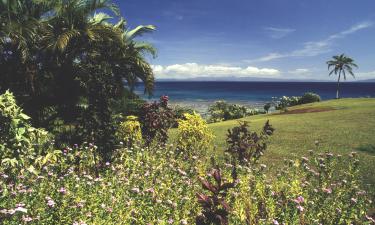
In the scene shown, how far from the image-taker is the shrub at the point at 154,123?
13.3 m

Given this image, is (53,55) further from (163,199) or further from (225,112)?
(225,112)

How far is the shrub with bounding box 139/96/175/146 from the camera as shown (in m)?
13.3

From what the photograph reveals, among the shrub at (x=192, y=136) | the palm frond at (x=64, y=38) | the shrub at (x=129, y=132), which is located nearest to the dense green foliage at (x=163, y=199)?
the shrub at (x=192, y=136)

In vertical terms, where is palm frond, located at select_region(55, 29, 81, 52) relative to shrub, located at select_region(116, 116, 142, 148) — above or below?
above

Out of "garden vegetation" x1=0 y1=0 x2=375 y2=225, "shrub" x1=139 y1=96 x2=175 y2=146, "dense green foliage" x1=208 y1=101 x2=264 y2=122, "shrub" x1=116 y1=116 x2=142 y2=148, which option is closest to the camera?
"garden vegetation" x1=0 y1=0 x2=375 y2=225

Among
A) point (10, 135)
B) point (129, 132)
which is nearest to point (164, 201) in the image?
point (10, 135)

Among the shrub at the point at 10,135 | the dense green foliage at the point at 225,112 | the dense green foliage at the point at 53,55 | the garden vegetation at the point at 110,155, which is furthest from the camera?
the dense green foliage at the point at 225,112

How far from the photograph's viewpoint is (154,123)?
1330 cm

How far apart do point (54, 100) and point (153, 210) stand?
8248 mm

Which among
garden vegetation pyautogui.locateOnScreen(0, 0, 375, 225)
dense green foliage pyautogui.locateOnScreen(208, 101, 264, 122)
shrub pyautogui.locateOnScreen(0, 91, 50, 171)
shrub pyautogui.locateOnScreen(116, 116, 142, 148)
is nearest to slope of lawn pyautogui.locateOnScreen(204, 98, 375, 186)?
garden vegetation pyautogui.locateOnScreen(0, 0, 375, 225)

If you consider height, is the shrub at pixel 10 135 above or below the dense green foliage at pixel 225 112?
above

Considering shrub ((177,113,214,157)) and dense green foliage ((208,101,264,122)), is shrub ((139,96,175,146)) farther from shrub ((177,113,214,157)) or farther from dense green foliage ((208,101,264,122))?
dense green foliage ((208,101,264,122))

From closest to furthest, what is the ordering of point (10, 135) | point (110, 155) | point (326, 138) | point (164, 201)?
1. point (164, 201)
2. point (10, 135)
3. point (110, 155)
4. point (326, 138)

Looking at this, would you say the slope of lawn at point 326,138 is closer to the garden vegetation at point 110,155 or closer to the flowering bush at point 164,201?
the garden vegetation at point 110,155
